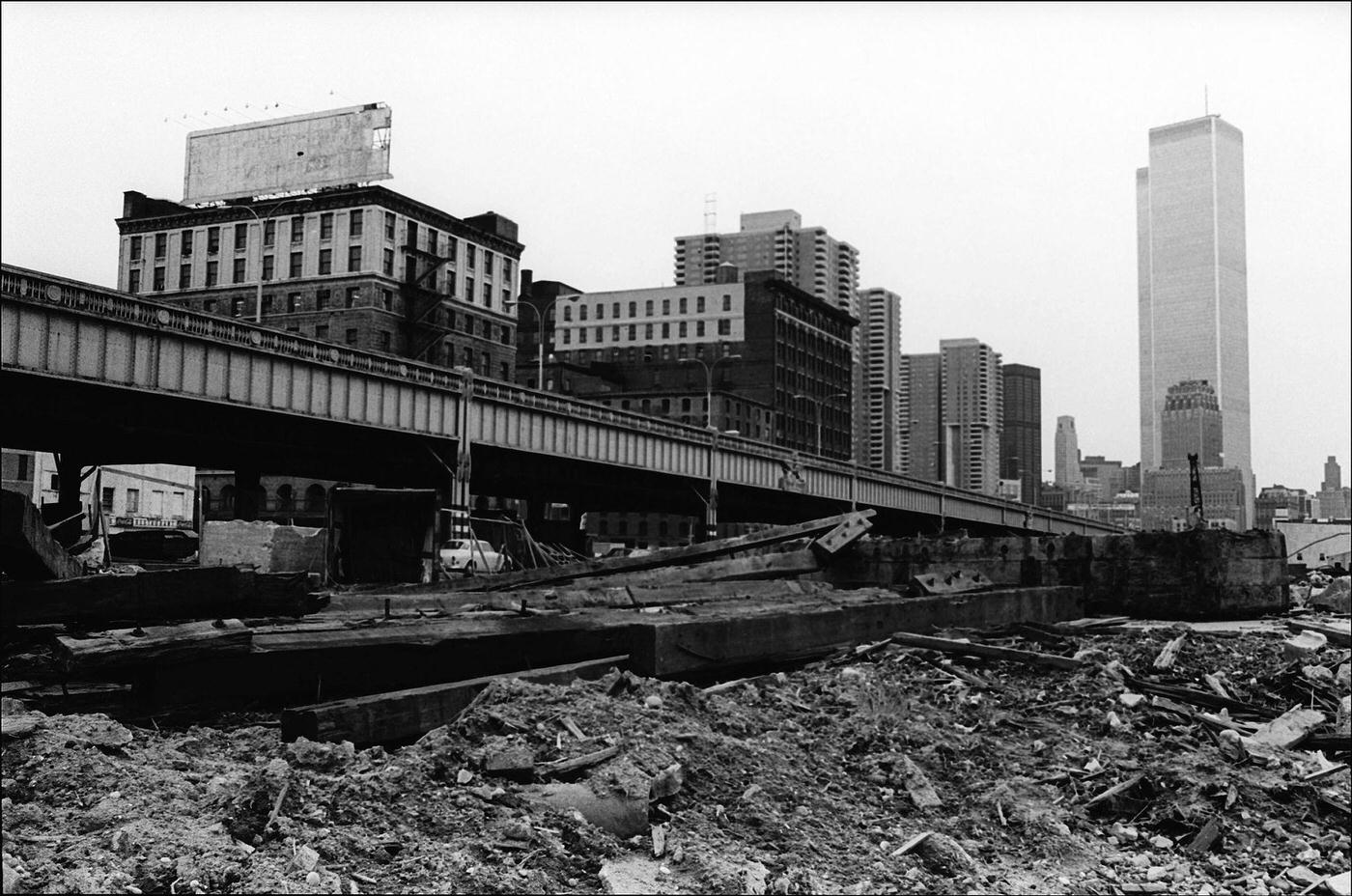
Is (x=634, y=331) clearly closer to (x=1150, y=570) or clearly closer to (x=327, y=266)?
(x=327, y=266)

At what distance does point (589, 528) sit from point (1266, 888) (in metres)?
113

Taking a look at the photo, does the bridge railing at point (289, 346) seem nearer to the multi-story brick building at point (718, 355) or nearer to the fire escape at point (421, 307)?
the fire escape at point (421, 307)

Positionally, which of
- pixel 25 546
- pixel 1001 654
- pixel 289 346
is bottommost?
pixel 1001 654

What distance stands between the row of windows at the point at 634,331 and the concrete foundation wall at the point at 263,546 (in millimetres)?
110052

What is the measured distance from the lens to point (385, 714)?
7.65m

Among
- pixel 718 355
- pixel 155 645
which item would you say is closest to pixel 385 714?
pixel 155 645

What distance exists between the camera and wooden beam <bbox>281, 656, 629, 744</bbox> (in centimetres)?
717

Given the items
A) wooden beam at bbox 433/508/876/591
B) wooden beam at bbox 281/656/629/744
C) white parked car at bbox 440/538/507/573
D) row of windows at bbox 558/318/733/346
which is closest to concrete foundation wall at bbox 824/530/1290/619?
wooden beam at bbox 433/508/876/591

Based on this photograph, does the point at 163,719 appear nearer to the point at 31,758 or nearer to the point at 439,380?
the point at 31,758

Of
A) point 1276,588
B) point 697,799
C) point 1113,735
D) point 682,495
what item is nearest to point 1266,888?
point 1113,735

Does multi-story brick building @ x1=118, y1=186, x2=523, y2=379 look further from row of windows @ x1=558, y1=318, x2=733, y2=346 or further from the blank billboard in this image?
row of windows @ x1=558, y1=318, x2=733, y2=346

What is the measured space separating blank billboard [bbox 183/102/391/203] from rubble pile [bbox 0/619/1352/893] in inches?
2990

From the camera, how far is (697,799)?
7434 millimetres

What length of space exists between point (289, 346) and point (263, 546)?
1717 cm
